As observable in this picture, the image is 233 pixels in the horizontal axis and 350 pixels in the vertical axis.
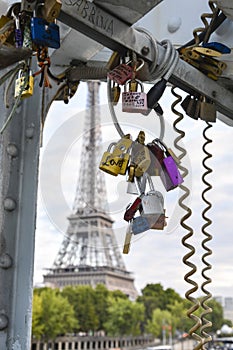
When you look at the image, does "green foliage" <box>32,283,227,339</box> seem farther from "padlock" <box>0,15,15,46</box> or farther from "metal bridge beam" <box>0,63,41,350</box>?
"padlock" <box>0,15,15,46</box>

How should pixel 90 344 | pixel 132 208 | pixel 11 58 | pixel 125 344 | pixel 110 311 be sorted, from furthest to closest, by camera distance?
pixel 125 344 → pixel 90 344 → pixel 110 311 → pixel 132 208 → pixel 11 58

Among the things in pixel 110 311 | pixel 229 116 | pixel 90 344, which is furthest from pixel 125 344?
pixel 229 116

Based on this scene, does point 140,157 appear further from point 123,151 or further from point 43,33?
point 43,33

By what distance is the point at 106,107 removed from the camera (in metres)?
0.68

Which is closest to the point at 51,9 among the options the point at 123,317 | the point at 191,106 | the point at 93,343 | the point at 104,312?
the point at 191,106

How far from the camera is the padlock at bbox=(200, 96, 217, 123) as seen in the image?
78 cm

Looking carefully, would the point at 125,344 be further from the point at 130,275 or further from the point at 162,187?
the point at 162,187

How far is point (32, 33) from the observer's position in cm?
50

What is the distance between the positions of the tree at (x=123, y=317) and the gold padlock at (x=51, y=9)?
19.9 meters

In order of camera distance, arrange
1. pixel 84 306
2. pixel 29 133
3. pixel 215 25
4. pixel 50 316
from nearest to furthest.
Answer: pixel 29 133 → pixel 215 25 → pixel 50 316 → pixel 84 306

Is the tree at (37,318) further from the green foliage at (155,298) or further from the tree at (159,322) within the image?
the green foliage at (155,298)

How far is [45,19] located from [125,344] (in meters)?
26.0

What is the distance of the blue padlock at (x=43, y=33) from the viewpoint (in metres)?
0.50

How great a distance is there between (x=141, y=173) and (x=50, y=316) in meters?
17.1
